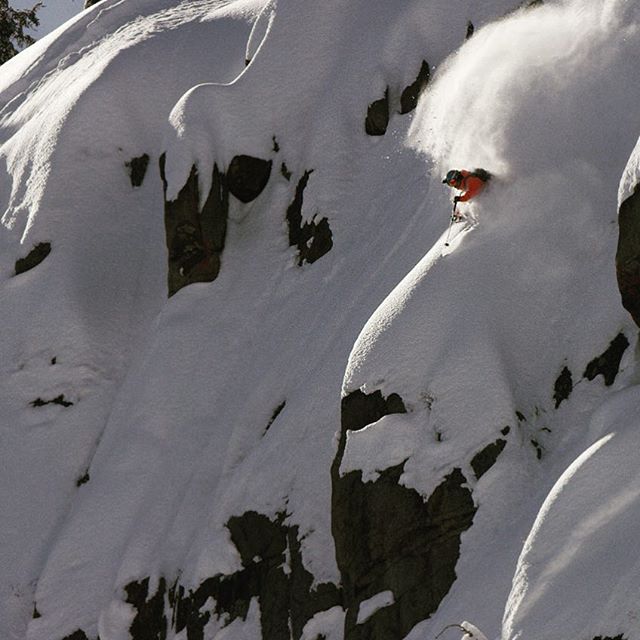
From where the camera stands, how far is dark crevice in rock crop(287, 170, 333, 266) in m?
15.1

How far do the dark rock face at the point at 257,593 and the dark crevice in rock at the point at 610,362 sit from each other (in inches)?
121

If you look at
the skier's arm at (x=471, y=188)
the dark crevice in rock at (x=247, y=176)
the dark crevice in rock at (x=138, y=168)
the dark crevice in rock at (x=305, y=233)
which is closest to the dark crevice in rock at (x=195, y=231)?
the dark crevice in rock at (x=247, y=176)

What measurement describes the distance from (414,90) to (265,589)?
683 centimetres

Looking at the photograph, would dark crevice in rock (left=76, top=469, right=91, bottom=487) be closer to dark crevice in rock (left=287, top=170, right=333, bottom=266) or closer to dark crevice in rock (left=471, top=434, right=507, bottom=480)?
dark crevice in rock (left=287, top=170, right=333, bottom=266)

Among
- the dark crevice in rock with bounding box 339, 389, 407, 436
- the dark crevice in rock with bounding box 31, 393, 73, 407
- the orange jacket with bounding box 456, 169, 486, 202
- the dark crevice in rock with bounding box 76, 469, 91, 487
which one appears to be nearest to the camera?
the dark crevice in rock with bounding box 339, 389, 407, 436

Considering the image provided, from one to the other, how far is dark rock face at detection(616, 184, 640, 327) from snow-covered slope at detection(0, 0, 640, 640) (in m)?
0.12

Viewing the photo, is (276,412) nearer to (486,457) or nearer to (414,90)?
(486,457)

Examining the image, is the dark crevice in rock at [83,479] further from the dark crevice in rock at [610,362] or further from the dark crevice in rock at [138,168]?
the dark crevice in rock at [610,362]

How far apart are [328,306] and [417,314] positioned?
3.50m

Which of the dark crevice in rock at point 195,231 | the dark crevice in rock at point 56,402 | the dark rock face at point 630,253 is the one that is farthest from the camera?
the dark crevice in rock at point 56,402

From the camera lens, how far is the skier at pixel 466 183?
39.1 feet

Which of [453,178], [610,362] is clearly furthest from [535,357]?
[453,178]

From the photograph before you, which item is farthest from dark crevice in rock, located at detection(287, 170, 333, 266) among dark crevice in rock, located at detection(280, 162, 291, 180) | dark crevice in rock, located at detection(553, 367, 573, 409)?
dark crevice in rock, located at detection(553, 367, 573, 409)

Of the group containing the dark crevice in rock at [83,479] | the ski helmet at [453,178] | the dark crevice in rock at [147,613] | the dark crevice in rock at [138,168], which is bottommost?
the dark crevice in rock at [147,613]
